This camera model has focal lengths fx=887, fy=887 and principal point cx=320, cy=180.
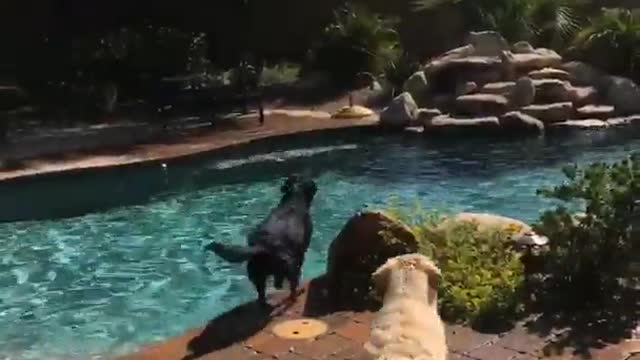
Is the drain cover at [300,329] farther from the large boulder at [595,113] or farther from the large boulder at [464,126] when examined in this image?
the large boulder at [595,113]

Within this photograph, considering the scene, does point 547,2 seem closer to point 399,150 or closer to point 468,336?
point 399,150

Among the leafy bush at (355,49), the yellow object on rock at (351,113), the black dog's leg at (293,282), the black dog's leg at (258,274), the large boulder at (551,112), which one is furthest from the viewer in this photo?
the leafy bush at (355,49)

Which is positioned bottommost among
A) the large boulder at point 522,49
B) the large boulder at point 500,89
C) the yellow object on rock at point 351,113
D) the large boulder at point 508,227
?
the large boulder at point 508,227

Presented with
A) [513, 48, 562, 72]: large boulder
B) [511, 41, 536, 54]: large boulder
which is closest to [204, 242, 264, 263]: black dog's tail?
[513, 48, 562, 72]: large boulder

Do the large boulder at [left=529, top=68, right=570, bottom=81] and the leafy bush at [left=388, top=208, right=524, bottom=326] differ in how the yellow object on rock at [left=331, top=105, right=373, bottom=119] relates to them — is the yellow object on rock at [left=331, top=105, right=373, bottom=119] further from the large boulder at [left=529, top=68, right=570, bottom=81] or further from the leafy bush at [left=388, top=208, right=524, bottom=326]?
the leafy bush at [left=388, top=208, right=524, bottom=326]

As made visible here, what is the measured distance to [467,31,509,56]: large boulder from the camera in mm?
19422

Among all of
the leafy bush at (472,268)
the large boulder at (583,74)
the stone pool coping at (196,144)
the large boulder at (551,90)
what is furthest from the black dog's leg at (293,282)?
the large boulder at (583,74)

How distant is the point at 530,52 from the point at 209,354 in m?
15.0

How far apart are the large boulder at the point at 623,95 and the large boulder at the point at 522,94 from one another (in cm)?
164

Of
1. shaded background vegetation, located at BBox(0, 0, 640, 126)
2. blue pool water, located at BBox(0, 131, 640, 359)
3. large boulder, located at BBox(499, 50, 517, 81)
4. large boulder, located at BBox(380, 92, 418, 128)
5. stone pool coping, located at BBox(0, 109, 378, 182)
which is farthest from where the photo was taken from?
shaded background vegetation, located at BBox(0, 0, 640, 126)

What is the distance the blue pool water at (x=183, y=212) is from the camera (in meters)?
8.55

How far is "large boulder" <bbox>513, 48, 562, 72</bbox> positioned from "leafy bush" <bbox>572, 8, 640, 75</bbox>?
80 cm

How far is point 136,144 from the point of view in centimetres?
1600

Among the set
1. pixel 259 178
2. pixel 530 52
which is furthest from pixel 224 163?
pixel 530 52
